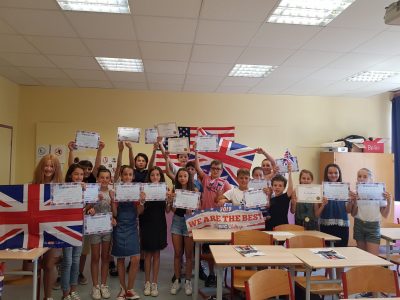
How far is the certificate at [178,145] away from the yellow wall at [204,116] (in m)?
2.42

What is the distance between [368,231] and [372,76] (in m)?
2.91

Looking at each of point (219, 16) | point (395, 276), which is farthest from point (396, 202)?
point (219, 16)

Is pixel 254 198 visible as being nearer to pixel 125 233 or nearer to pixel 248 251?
pixel 248 251

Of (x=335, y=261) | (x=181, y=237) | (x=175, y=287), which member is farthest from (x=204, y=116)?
(x=335, y=261)

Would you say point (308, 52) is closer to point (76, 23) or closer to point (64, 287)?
point (76, 23)

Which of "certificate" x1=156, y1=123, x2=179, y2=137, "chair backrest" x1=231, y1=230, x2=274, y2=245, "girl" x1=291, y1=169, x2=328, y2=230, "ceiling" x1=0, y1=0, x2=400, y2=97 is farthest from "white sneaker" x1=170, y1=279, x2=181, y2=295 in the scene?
"ceiling" x1=0, y1=0, x2=400, y2=97

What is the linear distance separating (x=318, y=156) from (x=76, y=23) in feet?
17.4

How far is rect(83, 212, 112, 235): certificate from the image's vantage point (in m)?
3.22

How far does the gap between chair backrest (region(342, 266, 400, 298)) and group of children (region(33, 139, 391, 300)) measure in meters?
1.46

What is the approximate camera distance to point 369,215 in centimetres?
383

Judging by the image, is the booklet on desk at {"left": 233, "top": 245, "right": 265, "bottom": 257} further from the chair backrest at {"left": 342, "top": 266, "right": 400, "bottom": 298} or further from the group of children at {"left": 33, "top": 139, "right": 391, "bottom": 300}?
the group of children at {"left": 33, "top": 139, "right": 391, "bottom": 300}

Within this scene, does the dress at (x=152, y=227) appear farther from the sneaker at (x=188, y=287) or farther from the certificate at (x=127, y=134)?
the certificate at (x=127, y=134)

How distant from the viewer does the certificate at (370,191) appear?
146 inches

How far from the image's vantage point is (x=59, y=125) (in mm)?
6457
